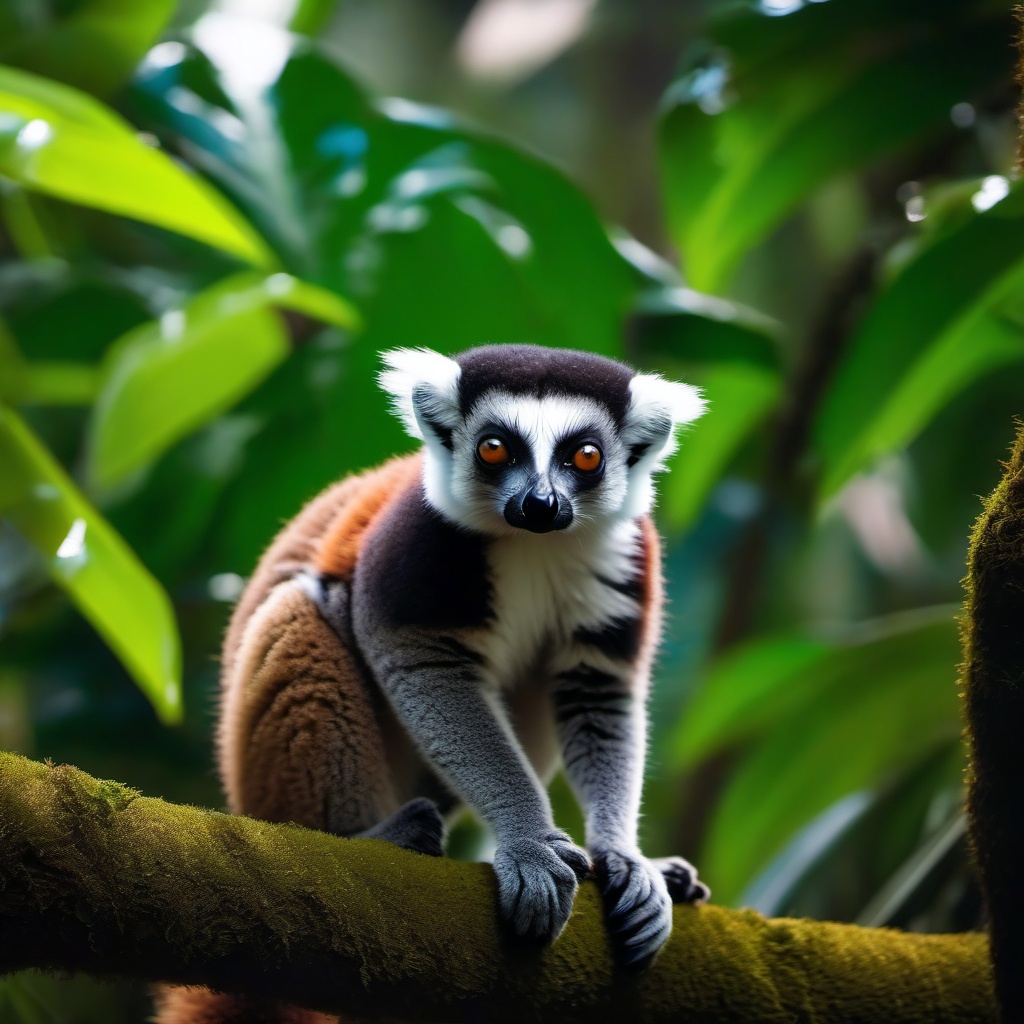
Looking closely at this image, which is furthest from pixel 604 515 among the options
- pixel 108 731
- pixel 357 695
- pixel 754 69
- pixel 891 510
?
pixel 891 510

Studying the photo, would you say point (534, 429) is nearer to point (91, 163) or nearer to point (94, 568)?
point (94, 568)

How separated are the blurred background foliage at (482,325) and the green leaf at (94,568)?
66 cm

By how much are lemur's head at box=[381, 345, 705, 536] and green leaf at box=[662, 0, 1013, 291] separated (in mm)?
1794

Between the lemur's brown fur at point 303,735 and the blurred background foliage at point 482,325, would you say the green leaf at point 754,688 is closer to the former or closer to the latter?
the blurred background foliage at point 482,325

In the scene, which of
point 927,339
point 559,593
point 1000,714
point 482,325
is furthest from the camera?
point 482,325

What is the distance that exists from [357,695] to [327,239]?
101 inches

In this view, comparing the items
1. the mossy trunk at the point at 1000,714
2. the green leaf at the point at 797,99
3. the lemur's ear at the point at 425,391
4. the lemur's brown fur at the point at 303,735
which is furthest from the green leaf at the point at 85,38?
the mossy trunk at the point at 1000,714

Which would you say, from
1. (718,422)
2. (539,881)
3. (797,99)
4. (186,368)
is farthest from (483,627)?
(797,99)

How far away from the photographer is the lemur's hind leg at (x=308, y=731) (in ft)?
8.22

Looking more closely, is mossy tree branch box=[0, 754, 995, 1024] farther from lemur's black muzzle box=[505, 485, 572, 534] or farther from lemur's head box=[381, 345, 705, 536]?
lemur's head box=[381, 345, 705, 536]

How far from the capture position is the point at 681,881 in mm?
2424

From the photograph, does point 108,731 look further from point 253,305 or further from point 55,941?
point 55,941

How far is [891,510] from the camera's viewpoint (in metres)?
7.36

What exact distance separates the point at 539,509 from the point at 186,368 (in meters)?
1.87
